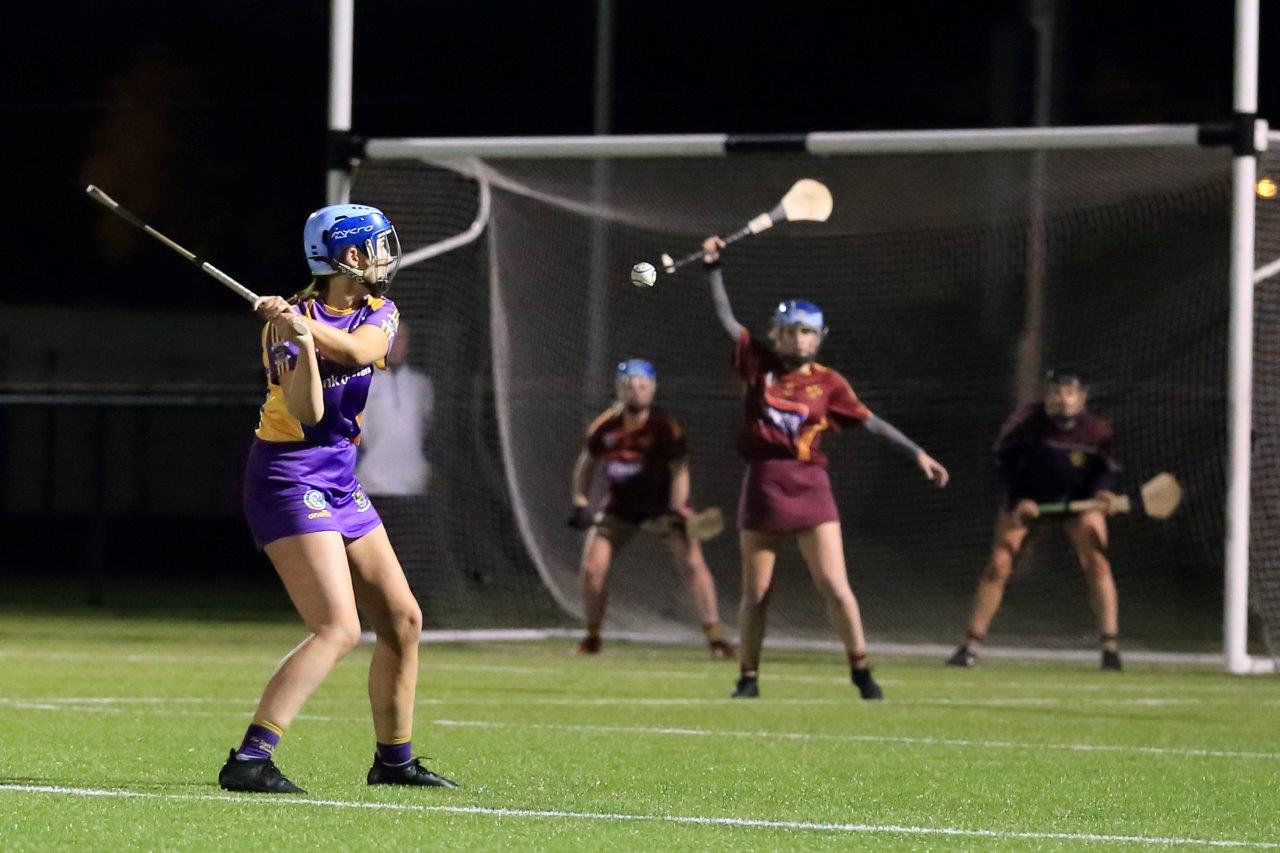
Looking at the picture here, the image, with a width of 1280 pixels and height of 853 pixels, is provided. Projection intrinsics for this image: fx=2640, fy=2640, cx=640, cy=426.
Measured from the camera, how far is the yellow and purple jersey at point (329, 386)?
24.3 feet

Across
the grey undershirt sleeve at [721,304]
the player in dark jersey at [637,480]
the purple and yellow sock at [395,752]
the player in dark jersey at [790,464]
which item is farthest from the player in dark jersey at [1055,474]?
the purple and yellow sock at [395,752]

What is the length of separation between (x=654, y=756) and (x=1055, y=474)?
6.33m

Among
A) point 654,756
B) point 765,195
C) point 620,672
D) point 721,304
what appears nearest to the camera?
point 654,756

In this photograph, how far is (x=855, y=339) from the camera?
17016 mm

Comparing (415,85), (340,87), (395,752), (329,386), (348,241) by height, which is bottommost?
(395,752)

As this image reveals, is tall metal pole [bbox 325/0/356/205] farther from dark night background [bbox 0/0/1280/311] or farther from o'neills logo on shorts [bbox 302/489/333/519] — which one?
o'neills logo on shorts [bbox 302/489/333/519]

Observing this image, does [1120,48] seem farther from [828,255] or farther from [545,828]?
[545,828]

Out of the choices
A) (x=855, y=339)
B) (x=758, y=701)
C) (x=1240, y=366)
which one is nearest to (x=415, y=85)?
(x=855, y=339)

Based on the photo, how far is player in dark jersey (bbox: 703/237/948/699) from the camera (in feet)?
38.8

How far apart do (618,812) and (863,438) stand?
10.3 metres

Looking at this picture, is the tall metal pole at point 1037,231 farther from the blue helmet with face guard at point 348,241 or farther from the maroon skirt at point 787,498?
the blue helmet with face guard at point 348,241

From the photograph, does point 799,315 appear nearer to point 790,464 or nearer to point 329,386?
point 790,464

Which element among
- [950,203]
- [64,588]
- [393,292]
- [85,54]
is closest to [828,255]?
[950,203]

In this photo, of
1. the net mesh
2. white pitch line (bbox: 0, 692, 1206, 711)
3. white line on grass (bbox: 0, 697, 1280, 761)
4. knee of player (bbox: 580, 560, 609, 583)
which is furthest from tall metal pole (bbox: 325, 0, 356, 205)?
white line on grass (bbox: 0, 697, 1280, 761)
